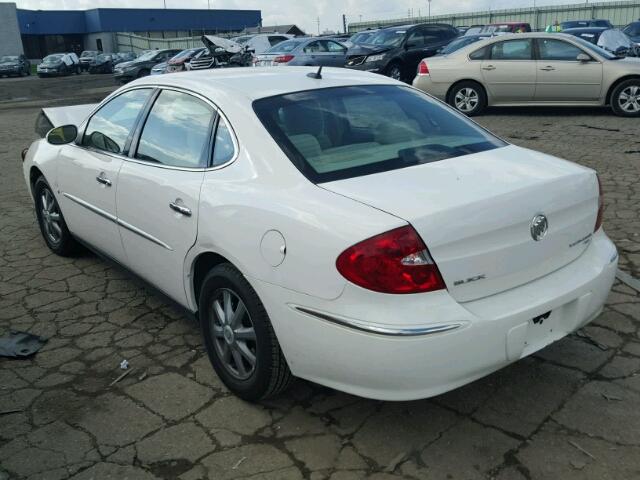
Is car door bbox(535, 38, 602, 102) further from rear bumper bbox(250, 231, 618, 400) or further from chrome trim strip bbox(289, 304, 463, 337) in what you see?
chrome trim strip bbox(289, 304, 463, 337)

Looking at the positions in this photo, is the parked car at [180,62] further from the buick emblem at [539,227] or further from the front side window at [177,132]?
the buick emblem at [539,227]

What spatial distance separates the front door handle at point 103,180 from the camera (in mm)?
3873

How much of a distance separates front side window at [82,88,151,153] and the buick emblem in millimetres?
2422

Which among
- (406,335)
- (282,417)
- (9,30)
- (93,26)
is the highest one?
(93,26)

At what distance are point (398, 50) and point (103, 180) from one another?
42.4ft

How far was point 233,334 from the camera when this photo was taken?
9.86 feet

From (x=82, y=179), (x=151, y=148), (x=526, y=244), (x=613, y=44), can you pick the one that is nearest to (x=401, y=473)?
(x=526, y=244)

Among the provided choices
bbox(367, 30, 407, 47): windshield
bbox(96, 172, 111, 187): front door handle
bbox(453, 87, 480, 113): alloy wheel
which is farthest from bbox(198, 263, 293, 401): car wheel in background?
bbox(367, 30, 407, 47): windshield

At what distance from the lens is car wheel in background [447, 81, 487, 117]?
11.6 m

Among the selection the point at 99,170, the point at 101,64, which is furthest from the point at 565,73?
the point at 101,64

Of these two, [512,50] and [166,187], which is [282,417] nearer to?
[166,187]

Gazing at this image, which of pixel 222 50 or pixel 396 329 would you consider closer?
pixel 396 329

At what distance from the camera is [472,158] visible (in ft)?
9.85

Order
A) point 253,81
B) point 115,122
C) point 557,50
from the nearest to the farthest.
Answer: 1. point 253,81
2. point 115,122
3. point 557,50
